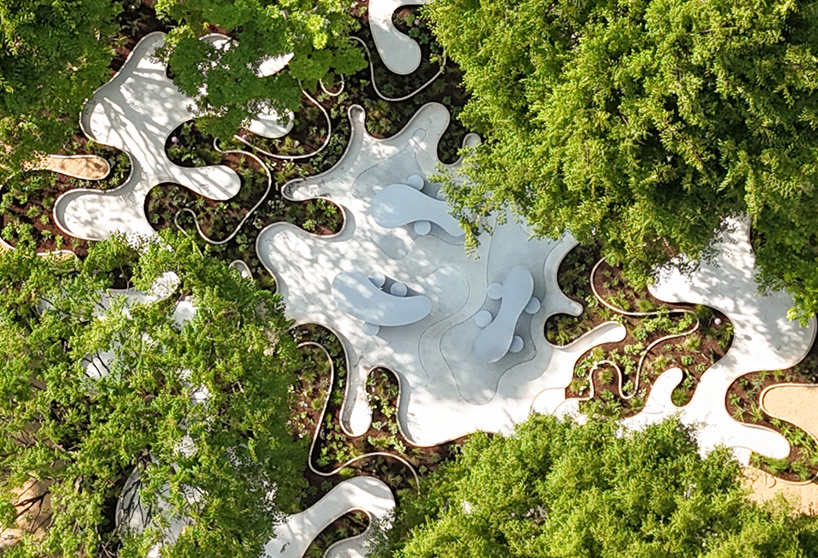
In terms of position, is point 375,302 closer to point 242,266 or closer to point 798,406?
point 242,266

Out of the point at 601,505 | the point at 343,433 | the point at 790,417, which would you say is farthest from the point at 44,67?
the point at 790,417

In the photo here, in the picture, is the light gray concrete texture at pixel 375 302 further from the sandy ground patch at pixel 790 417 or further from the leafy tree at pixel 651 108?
the sandy ground patch at pixel 790 417

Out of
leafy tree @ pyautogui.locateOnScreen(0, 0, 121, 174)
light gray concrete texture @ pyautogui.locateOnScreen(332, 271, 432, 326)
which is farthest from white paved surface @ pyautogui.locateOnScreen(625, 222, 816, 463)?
leafy tree @ pyautogui.locateOnScreen(0, 0, 121, 174)

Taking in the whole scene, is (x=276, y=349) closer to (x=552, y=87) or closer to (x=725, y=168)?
(x=552, y=87)

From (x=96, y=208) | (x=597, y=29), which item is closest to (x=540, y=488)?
(x=597, y=29)

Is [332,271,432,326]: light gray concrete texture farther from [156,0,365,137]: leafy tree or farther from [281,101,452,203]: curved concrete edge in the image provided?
[156,0,365,137]: leafy tree
